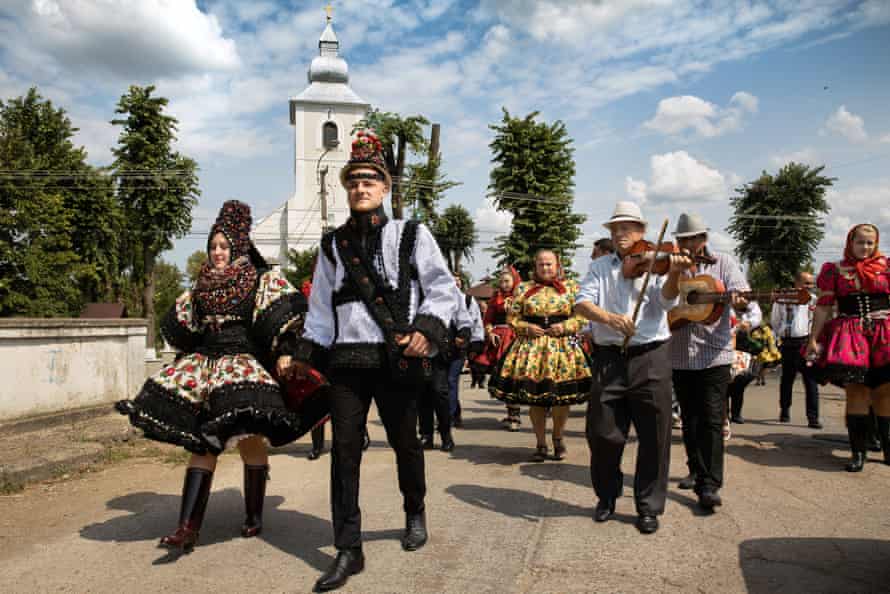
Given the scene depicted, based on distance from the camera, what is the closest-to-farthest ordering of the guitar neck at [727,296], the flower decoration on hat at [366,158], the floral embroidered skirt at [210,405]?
the flower decoration on hat at [366,158], the floral embroidered skirt at [210,405], the guitar neck at [727,296]

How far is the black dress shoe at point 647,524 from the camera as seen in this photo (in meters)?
4.34

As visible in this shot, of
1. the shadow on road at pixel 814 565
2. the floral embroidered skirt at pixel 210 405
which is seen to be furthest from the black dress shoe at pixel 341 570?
the shadow on road at pixel 814 565

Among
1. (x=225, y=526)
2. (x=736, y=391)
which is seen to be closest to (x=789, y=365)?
(x=736, y=391)

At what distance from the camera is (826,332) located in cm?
630

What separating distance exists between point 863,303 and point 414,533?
4538 mm

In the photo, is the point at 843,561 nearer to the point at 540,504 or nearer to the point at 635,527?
the point at 635,527

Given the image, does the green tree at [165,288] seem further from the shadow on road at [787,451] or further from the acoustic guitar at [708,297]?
the acoustic guitar at [708,297]

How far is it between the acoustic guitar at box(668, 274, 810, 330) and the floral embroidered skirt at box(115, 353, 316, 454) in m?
2.83

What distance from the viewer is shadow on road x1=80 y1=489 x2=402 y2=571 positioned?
4258 millimetres

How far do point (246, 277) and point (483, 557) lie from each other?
7.37 ft

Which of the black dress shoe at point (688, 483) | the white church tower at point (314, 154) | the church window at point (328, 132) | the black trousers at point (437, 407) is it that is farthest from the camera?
the church window at point (328, 132)

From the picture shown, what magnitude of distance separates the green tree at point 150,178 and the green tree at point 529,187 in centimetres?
1449

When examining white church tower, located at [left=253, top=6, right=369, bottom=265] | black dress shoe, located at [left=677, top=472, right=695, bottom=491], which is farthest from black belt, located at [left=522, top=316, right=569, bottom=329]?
white church tower, located at [left=253, top=6, right=369, bottom=265]

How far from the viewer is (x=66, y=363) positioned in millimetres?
9656
